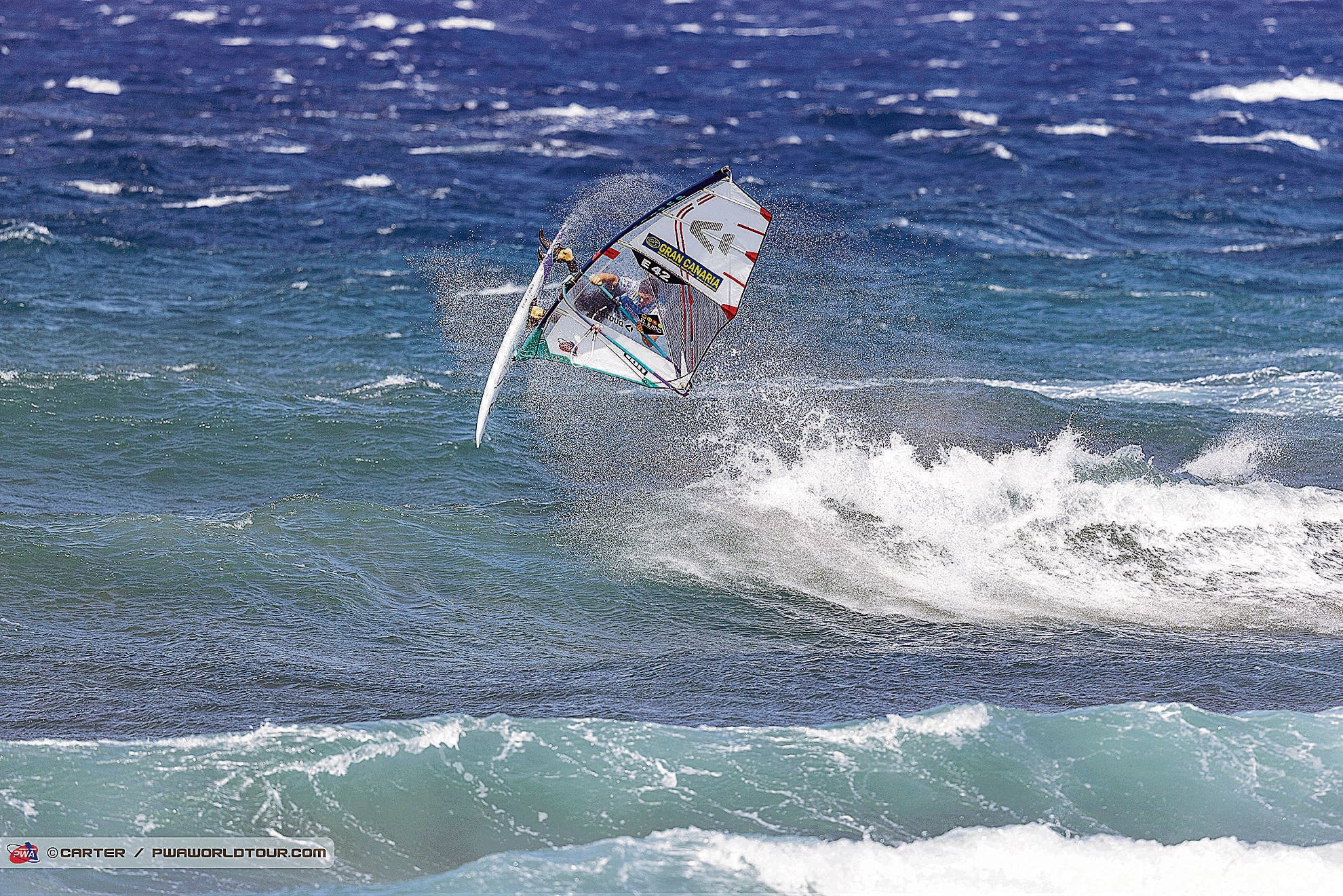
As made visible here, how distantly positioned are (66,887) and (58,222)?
37.8 meters

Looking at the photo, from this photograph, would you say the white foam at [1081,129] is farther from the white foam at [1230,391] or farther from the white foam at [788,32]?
the white foam at [788,32]

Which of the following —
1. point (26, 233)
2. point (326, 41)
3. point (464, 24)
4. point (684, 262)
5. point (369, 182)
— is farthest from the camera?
point (464, 24)

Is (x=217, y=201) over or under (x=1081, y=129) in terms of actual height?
under

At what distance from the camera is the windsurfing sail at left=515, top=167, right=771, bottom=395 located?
23.3 metres

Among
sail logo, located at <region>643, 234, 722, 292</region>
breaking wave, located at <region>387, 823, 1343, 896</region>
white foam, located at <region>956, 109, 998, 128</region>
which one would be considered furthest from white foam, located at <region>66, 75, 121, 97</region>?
breaking wave, located at <region>387, 823, 1343, 896</region>

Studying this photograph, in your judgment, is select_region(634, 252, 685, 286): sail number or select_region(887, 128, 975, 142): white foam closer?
select_region(634, 252, 685, 286): sail number

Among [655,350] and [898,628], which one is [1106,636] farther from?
[655,350]

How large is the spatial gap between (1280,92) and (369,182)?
55.0 meters

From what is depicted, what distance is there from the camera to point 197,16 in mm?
103188

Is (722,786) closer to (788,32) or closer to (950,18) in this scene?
(788,32)

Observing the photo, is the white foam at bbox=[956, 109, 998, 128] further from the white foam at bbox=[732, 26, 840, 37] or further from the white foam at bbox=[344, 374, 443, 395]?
the white foam at bbox=[344, 374, 443, 395]

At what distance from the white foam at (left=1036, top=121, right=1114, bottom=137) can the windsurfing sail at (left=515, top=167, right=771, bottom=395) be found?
4746 cm

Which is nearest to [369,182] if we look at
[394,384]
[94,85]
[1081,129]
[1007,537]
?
[394,384]

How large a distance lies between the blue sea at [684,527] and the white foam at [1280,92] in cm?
1565
